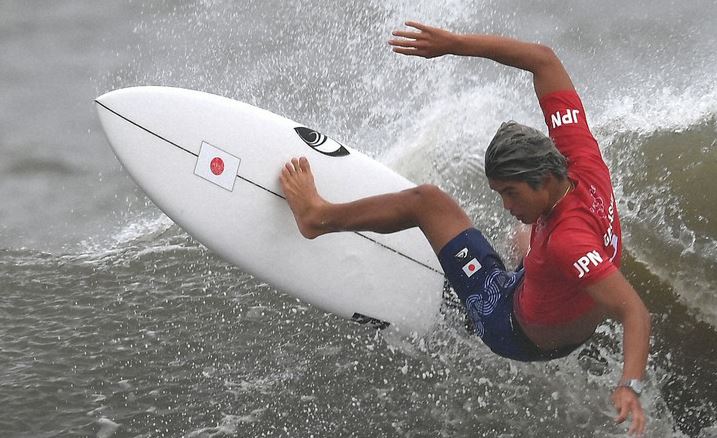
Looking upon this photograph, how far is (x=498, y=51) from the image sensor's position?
11.4ft

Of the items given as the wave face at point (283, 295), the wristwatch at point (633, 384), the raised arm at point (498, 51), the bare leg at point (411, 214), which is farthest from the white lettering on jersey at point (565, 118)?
the wave face at point (283, 295)

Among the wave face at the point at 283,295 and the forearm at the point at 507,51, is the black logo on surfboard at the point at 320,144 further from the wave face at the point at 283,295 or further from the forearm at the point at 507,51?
the forearm at the point at 507,51

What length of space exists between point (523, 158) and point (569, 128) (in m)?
0.50

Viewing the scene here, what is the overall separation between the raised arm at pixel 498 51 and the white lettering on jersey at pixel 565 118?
105mm

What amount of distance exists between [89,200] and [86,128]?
935 millimetres

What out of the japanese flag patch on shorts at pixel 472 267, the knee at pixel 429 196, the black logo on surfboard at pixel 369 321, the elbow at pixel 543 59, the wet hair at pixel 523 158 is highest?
the elbow at pixel 543 59

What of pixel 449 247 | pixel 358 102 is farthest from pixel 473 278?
pixel 358 102

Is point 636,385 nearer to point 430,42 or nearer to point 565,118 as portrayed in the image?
point 565,118

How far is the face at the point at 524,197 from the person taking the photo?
298 cm

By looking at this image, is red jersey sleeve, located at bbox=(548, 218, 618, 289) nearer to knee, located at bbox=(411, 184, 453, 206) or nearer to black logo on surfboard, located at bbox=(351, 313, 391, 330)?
knee, located at bbox=(411, 184, 453, 206)

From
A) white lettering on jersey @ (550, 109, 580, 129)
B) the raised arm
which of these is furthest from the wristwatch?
the raised arm

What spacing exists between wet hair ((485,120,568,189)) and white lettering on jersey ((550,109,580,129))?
375mm

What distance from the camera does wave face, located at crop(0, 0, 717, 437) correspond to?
4000 millimetres

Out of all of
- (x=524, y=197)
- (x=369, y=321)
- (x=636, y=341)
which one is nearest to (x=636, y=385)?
(x=636, y=341)
